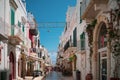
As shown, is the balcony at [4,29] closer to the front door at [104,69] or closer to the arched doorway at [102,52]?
the arched doorway at [102,52]

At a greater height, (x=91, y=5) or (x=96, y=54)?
(x=91, y=5)

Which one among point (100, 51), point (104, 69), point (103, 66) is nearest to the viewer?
Result: point (104, 69)

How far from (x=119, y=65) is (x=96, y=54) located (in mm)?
5003

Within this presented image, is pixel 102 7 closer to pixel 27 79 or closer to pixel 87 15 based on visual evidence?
pixel 87 15

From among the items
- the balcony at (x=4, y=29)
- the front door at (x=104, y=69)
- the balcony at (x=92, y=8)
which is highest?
the balcony at (x=92, y=8)

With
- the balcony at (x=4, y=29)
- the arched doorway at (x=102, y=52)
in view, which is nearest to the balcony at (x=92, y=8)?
the arched doorway at (x=102, y=52)

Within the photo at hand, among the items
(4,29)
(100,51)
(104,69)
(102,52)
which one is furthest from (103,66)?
(4,29)

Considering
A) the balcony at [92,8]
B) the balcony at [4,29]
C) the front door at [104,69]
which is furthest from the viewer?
the balcony at [4,29]

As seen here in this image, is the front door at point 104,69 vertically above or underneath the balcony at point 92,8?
underneath

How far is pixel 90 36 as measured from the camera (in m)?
15.3

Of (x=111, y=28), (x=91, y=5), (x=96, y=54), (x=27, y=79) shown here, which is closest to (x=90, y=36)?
(x=96, y=54)

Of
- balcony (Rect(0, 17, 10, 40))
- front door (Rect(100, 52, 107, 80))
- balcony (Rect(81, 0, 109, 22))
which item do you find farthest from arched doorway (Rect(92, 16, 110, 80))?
balcony (Rect(0, 17, 10, 40))

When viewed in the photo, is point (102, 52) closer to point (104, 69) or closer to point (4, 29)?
point (104, 69)

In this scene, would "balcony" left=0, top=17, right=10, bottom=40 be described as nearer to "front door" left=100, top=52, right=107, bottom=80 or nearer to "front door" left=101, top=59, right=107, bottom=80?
"front door" left=100, top=52, right=107, bottom=80
